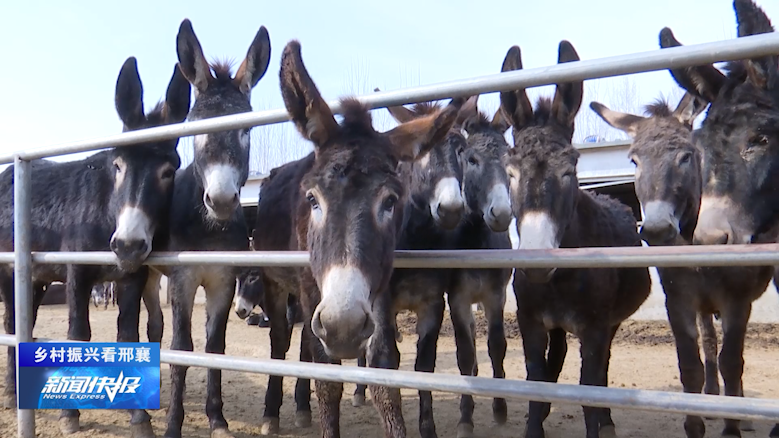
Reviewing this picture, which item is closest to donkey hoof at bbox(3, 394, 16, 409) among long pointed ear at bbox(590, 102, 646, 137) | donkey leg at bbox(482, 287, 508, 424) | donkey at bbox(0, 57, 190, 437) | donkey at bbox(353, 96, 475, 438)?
donkey at bbox(0, 57, 190, 437)

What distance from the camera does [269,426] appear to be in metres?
4.72

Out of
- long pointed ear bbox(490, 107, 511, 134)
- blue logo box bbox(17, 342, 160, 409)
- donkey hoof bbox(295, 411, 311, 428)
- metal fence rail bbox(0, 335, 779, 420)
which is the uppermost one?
long pointed ear bbox(490, 107, 511, 134)

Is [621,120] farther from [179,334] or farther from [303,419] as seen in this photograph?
[179,334]

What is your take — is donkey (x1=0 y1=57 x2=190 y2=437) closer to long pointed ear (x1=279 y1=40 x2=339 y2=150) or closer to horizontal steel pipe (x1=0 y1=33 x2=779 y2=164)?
horizontal steel pipe (x1=0 y1=33 x2=779 y2=164)

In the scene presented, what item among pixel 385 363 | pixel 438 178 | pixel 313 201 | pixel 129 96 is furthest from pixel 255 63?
pixel 385 363

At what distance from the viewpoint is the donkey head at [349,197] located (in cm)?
211

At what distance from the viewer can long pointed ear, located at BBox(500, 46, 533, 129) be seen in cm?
390

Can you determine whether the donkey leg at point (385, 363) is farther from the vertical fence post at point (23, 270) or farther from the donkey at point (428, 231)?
the vertical fence post at point (23, 270)

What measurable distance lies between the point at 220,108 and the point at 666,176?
314 centimetres

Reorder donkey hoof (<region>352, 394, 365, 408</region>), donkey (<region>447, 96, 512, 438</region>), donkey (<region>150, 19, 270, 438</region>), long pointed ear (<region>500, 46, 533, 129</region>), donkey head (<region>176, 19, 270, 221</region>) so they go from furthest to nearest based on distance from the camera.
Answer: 1. donkey hoof (<region>352, 394, 365, 408</region>)
2. donkey (<region>447, 96, 512, 438</region>)
3. donkey (<region>150, 19, 270, 438</region>)
4. long pointed ear (<region>500, 46, 533, 129</region>)
5. donkey head (<region>176, 19, 270, 221</region>)

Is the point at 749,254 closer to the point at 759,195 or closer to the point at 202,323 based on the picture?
the point at 759,195

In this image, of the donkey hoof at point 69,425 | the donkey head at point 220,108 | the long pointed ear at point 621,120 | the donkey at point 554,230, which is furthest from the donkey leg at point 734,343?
the donkey hoof at point 69,425

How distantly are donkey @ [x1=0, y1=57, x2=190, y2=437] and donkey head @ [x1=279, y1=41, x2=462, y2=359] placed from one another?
1.53 m

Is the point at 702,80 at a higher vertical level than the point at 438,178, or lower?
higher
